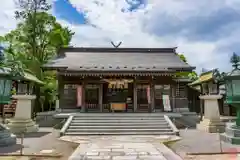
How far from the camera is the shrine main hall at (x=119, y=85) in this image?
16.0m

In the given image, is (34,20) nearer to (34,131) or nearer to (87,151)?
(34,131)

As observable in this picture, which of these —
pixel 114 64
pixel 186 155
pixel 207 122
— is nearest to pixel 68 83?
pixel 114 64

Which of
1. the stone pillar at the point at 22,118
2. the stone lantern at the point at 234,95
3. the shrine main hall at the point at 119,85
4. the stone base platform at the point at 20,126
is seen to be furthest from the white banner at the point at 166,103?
the stone base platform at the point at 20,126

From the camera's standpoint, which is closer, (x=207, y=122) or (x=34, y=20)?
(x=207, y=122)

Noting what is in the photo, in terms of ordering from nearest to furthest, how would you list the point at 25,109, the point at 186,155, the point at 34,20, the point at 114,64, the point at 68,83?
the point at 186,155, the point at 25,109, the point at 68,83, the point at 114,64, the point at 34,20

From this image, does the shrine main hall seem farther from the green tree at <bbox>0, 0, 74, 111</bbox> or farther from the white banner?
the green tree at <bbox>0, 0, 74, 111</bbox>

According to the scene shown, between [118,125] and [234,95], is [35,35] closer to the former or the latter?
[118,125]

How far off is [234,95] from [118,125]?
648 centimetres

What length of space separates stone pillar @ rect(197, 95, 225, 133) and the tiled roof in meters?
4.74

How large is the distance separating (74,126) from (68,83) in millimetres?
5785

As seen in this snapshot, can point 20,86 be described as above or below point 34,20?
below

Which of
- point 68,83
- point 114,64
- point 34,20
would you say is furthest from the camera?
point 34,20

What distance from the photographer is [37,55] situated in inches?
1006

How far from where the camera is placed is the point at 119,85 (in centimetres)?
1739
